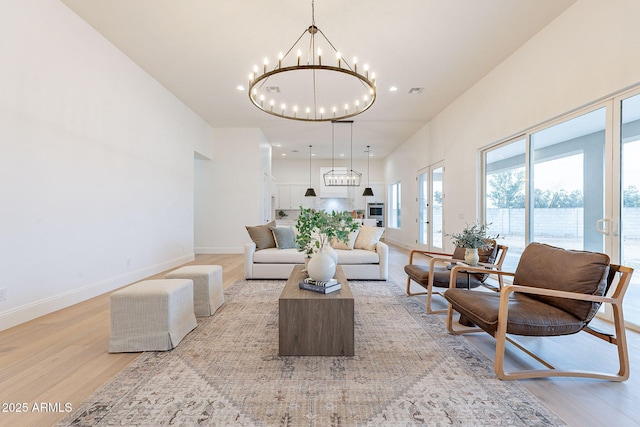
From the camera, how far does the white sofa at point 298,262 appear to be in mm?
4242

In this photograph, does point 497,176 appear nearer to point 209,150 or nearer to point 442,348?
point 442,348

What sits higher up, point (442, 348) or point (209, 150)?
point (209, 150)

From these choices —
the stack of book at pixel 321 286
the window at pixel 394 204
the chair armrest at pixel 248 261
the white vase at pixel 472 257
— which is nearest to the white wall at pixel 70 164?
the chair armrest at pixel 248 261

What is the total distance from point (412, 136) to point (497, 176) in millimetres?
3687

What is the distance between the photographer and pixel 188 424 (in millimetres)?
1393

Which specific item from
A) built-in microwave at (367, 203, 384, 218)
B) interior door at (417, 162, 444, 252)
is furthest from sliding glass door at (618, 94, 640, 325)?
built-in microwave at (367, 203, 384, 218)

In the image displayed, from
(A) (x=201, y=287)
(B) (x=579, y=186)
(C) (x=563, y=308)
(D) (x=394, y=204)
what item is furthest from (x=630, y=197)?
(D) (x=394, y=204)

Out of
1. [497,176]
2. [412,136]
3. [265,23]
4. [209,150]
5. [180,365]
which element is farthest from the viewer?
[412,136]

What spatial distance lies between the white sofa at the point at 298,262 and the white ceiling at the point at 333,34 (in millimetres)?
2639

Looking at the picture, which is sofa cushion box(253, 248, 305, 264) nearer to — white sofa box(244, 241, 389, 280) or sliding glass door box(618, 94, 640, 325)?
white sofa box(244, 241, 389, 280)

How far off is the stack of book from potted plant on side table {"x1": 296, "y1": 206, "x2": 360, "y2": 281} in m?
0.04

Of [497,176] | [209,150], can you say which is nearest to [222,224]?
[209,150]

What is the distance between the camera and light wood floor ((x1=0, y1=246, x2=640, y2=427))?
1489 millimetres

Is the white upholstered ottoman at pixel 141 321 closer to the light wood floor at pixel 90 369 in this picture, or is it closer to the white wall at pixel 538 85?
the light wood floor at pixel 90 369
